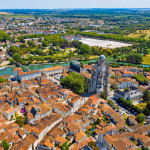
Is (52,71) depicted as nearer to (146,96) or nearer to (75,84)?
(75,84)

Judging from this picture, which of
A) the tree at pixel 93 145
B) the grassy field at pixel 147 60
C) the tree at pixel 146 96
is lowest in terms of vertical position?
the tree at pixel 93 145

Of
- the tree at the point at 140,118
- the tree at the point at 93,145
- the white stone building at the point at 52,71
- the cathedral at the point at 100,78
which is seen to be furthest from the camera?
the white stone building at the point at 52,71

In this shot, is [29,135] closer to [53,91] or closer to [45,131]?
[45,131]

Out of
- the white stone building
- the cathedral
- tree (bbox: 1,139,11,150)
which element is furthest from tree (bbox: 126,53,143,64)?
tree (bbox: 1,139,11,150)

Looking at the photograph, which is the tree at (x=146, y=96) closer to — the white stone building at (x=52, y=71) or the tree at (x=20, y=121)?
the tree at (x=20, y=121)

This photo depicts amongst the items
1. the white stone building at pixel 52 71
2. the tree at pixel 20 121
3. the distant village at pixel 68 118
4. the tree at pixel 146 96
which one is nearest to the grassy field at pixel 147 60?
the distant village at pixel 68 118

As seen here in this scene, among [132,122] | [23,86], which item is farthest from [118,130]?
[23,86]

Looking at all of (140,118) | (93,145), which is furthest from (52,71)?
(93,145)

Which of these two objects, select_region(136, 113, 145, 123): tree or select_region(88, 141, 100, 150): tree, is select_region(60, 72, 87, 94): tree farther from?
select_region(88, 141, 100, 150): tree

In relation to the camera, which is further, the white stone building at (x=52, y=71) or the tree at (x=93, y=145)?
the white stone building at (x=52, y=71)
